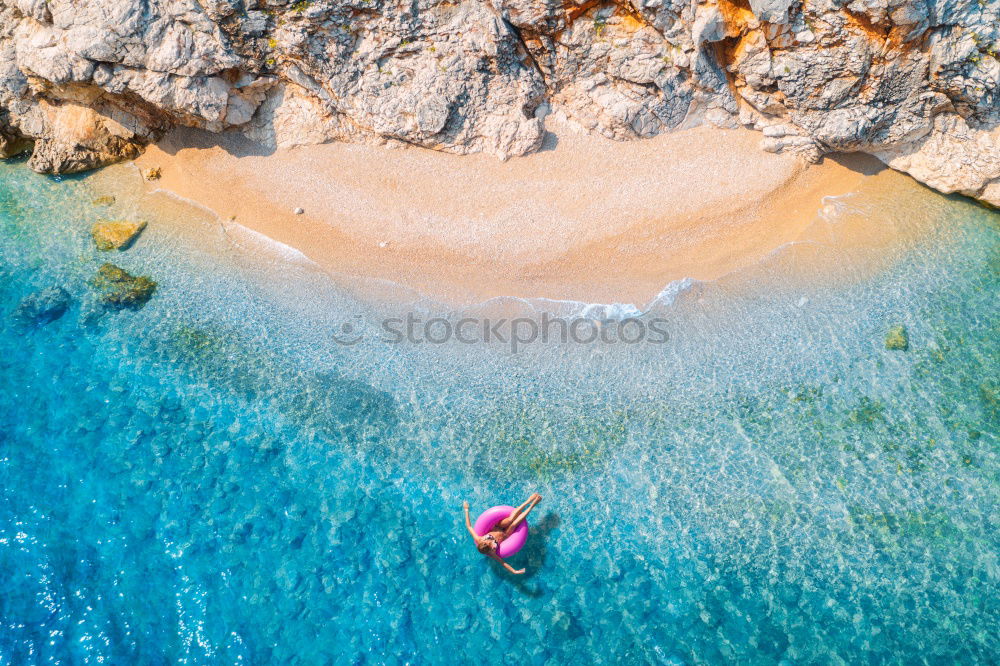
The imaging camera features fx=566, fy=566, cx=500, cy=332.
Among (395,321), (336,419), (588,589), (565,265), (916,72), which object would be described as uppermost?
(916,72)

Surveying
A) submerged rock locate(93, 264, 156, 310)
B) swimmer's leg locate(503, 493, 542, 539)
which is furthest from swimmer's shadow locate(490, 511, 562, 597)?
submerged rock locate(93, 264, 156, 310)

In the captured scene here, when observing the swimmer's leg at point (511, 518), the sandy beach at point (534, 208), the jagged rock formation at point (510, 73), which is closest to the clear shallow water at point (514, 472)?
the swimmer's leg at point (511, 518)

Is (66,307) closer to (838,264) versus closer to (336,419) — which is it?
(336,419)

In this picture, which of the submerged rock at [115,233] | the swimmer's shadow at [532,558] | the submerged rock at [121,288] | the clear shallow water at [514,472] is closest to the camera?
the clear shallow water at [514,472]

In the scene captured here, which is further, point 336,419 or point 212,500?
point 336,419

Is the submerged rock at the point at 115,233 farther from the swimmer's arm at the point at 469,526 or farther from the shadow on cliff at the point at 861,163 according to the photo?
the shadow on cliff at the point at 861,163

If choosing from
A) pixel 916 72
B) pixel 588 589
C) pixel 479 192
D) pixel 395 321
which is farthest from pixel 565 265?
pixel 916 72

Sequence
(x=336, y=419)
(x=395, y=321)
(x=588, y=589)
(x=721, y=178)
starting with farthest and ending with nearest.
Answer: (x=721, y=178) < (x=395, y=321) < (x=336, y=419) < (x=588, y=589)
